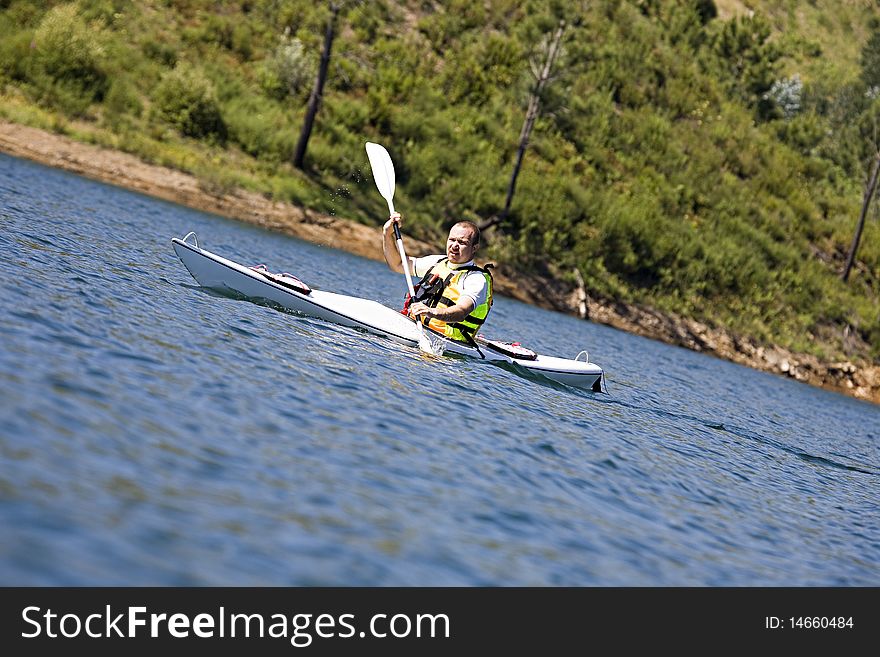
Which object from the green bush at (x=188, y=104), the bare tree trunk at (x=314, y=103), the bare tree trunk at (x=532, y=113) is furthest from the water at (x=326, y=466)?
the bare tree trunk at (x=532, y=113)

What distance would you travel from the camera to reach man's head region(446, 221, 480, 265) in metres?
10.3

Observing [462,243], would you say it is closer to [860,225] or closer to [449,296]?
[449,296]

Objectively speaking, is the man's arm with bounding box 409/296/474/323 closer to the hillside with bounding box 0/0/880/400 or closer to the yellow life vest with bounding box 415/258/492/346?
the yellow life vest with bounding box 415/258/492/346

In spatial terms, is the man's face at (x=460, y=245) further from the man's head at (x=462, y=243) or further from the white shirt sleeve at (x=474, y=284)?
the white shirt sleeve at (x=474, y=284)

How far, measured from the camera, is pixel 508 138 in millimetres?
32000

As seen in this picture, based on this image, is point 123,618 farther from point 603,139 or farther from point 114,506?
point 603,139

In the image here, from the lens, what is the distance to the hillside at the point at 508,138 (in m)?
26.3

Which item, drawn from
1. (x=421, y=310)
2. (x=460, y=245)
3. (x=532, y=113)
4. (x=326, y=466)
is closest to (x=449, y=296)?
(x=421, y=310)

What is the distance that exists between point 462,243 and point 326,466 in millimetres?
5214

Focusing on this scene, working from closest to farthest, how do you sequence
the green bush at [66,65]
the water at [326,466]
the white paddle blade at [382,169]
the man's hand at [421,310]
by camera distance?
the water at [326,466], the man's hand at [421,310], the white paddle blade at [382,169], the green bush at [66,65]

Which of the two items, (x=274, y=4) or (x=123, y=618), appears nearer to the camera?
(x=123, y=618)

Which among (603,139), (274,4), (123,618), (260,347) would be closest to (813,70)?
(603,139)

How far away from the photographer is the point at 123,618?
3564 mm

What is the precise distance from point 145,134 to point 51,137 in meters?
3.19
